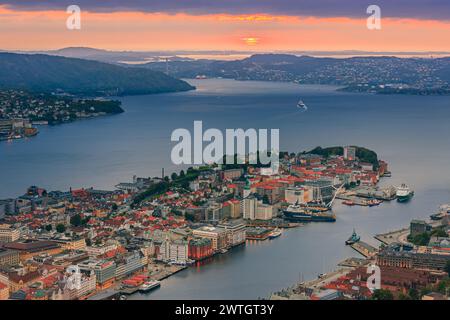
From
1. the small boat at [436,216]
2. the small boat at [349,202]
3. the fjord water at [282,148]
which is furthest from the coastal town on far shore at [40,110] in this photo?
the small boat at [436,216]

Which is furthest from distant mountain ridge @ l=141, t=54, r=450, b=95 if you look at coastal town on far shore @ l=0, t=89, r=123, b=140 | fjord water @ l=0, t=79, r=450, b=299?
coastal town on far shore @ l=0, t=89, r=123, b=140

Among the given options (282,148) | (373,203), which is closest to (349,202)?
(373,203)

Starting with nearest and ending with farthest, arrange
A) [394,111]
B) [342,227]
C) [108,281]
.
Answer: [108,281], [342,227], [394,111]
